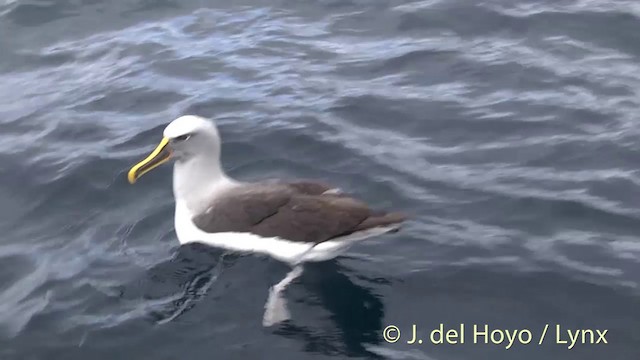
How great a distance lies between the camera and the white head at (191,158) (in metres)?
10.3

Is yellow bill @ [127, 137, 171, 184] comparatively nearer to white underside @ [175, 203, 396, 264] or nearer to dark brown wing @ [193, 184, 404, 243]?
white underside @ [175, 203, 396, 264]

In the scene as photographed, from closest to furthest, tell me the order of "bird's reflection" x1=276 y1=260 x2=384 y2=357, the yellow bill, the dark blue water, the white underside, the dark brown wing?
"bird's reflection" x1=276 y1=260 x2=384 y2=357
the dark blue water
the dark brown wing
the white underside
the yellow bill

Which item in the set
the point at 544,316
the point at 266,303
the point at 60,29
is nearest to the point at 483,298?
the point at 544,316

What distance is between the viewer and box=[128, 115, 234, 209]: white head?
1026 cm

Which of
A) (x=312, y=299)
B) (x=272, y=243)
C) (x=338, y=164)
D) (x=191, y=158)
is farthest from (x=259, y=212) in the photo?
(x=338, y=164)

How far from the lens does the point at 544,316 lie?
8.67 metres

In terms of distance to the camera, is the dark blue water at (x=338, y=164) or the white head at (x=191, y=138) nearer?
the dark blue water at (x=338, y=164)

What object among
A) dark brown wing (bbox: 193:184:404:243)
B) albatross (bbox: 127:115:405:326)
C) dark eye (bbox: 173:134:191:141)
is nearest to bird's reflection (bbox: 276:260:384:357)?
albatross (bbox: 127:115:405:326)

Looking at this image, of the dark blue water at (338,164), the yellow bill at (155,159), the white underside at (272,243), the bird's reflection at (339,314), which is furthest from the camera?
the yellow bill at (155,159)

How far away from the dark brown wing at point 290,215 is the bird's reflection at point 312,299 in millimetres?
359

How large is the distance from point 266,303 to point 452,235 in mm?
1959

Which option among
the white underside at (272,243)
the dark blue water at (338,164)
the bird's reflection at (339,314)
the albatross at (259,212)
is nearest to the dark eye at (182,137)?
the albatross at (259,212)

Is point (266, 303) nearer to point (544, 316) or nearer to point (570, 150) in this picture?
point (544, 316)

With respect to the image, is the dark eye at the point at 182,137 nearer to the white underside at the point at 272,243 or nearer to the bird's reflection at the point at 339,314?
the white underside at the point at 272,243
